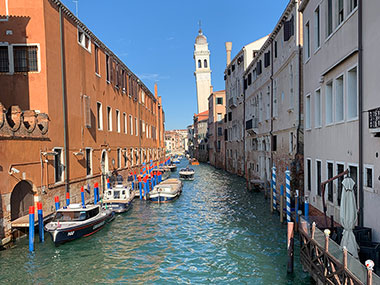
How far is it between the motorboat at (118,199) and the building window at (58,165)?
3.02m

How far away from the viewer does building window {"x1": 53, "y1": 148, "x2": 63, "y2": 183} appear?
1505 cm

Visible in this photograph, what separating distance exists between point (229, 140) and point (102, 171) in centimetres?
2223

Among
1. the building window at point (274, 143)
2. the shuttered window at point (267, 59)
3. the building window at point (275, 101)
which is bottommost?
the building window at point (274, 143)

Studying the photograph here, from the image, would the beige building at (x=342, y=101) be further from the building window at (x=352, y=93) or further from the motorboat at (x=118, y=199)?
the motorboat at (x=118, y=199)

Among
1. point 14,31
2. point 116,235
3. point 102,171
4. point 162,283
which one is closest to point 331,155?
point 162,283

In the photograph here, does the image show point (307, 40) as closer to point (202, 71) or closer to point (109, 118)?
point (109, 118)

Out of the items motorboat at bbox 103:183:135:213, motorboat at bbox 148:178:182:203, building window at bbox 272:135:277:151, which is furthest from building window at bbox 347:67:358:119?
motorboat at bbox 148:178:182:203

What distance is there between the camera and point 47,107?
14414 millimetres

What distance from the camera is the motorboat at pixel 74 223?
1171cm

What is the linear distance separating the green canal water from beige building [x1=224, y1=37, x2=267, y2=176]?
58.8ft

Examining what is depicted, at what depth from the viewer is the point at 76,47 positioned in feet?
58.1

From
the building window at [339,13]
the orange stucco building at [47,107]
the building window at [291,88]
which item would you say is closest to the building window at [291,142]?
the building window at [291,88]

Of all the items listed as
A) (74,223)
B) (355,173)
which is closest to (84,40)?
(74,223)

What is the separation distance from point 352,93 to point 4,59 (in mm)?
14809
